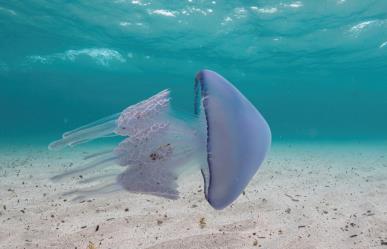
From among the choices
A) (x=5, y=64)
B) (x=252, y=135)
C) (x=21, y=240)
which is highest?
(x=252, y=135)

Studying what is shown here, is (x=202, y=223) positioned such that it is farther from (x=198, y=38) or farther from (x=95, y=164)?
(x=198, y=38)

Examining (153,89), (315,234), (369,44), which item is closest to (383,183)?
(315,234)

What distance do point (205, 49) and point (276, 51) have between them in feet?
19.7

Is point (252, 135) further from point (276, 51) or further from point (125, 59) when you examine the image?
point (125, 59)

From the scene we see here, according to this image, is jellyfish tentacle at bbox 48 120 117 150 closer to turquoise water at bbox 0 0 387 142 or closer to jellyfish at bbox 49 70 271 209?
jellyfish at bbox 49 70 271 209

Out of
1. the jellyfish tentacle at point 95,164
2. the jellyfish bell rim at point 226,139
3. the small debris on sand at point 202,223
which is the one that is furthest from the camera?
the small debris on sand at point 202,223

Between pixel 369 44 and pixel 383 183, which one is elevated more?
pixel 369 44

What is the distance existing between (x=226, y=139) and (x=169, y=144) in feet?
2.59

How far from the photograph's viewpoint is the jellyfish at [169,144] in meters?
2.10

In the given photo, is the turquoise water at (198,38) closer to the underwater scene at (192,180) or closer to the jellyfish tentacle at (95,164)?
the underwater scene at (192,180)

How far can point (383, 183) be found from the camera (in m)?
7.19

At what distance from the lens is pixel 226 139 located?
6.55ft

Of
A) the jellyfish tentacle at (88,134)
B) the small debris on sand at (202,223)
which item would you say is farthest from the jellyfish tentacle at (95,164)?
the small debris on sand at (202,223)

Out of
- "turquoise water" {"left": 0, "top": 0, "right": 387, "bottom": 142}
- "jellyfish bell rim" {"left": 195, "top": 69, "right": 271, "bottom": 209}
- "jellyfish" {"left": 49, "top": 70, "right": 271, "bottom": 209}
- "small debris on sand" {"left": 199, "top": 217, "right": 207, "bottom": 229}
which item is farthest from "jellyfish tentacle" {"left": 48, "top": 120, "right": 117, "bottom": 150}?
"turquoise water" {"left": 0, "top": 0, "right": 387, "bottom": 142}
